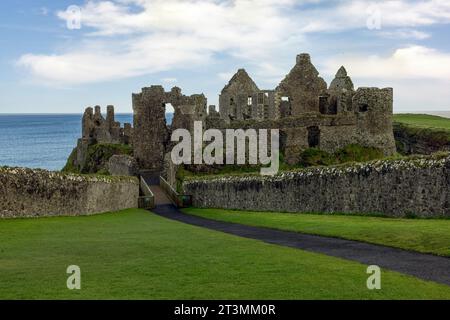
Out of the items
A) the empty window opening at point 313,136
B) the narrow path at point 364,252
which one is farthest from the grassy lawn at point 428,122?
the narrow path at point 364,252

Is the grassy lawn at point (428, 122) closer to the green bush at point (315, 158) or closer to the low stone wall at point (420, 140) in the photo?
the low stone wall at point (420, 140)

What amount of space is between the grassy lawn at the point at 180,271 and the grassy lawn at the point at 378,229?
306 cm

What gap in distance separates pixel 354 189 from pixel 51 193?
14029 mm

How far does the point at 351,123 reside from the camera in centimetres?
5291

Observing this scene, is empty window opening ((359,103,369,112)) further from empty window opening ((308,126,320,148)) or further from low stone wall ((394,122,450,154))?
low stone wall ((394,122,450,154))

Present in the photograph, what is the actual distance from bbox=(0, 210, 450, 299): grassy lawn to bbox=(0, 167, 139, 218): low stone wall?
259 inches

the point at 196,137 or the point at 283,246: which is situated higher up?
the point at 196,137

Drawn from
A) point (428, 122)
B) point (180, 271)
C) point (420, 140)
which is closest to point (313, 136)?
point (420, 140)

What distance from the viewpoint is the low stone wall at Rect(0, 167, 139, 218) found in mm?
27172

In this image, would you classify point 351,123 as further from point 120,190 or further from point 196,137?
point 120,190

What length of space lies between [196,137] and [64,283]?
1678 inches

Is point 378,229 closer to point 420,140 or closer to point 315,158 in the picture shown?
point 315,158

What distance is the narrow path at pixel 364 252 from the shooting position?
1465 cm
